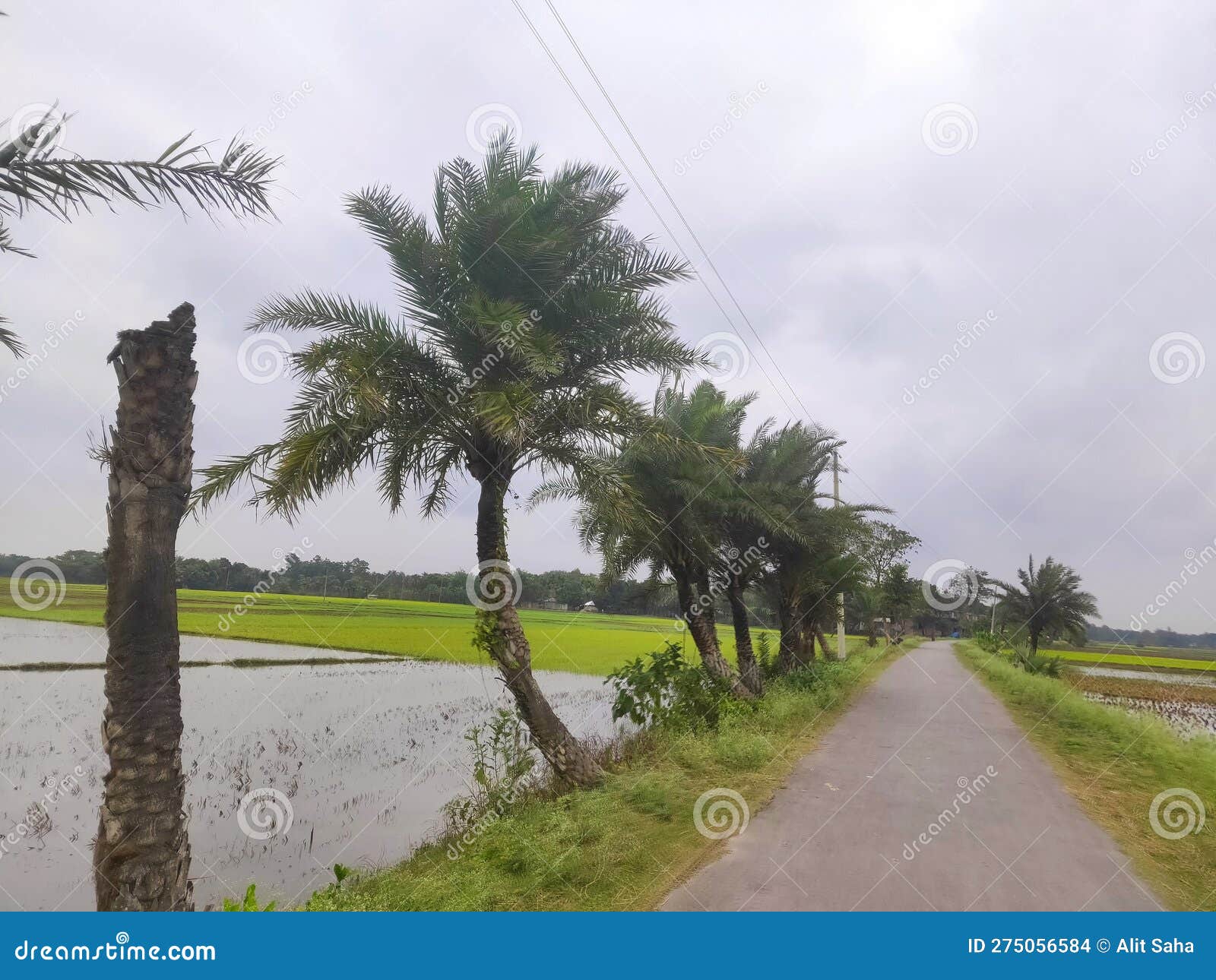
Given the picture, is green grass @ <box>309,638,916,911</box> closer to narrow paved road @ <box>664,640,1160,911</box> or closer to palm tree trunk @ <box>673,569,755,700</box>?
narrow paved road @ <box>664,640,1160,911</box>

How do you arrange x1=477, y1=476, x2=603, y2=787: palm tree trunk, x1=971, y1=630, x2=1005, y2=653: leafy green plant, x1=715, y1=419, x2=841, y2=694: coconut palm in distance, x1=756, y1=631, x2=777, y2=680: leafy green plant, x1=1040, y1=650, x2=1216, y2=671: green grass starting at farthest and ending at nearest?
x1=971, y1=630, x2=1005, y2=653: leafy green plant
x1=1040, y1=650, x2=1216, y2=671: green grass
x1=756, y1=631, x2=777, y2=680: leafy green plant
x1=715, y1=419, x2=841, y2=694: coconut palm in distance
x1=477, y1=476, x2=603, y2=787: palm tree trunk

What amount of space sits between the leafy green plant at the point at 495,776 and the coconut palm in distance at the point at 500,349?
1.06ft

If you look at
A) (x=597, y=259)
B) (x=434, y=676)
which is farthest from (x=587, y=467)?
(x=434, y=676)

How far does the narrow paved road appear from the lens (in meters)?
4.30

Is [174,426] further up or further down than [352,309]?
further down

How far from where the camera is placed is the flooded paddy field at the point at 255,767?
609 cm

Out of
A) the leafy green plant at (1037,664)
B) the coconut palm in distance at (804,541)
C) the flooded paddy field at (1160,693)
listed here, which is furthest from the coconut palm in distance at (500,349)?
the leafy green plant at (1037,664)

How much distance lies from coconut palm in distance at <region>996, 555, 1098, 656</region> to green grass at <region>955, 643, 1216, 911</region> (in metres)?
20.5

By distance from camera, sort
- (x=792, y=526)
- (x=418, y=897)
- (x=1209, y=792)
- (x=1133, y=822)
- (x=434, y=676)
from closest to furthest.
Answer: (x=418, y=897) → (x=1133, y=822) → (x=1209, y=792) → (x=792, y=526) → (x=434, y=676)

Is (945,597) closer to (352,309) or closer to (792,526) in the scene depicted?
(792,526)

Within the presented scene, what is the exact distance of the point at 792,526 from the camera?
1503cm

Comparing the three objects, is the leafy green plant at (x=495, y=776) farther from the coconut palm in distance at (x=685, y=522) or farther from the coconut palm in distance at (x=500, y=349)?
the coconut palm in distance at (x=685, y=522)

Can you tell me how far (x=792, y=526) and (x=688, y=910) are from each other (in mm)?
11596

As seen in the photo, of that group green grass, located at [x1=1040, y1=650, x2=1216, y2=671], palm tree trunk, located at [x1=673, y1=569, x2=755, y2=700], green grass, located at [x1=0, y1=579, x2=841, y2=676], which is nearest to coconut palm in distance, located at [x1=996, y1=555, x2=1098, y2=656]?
green grass, located at [x1=1040, y1=650, x2=1216, y2=671]
